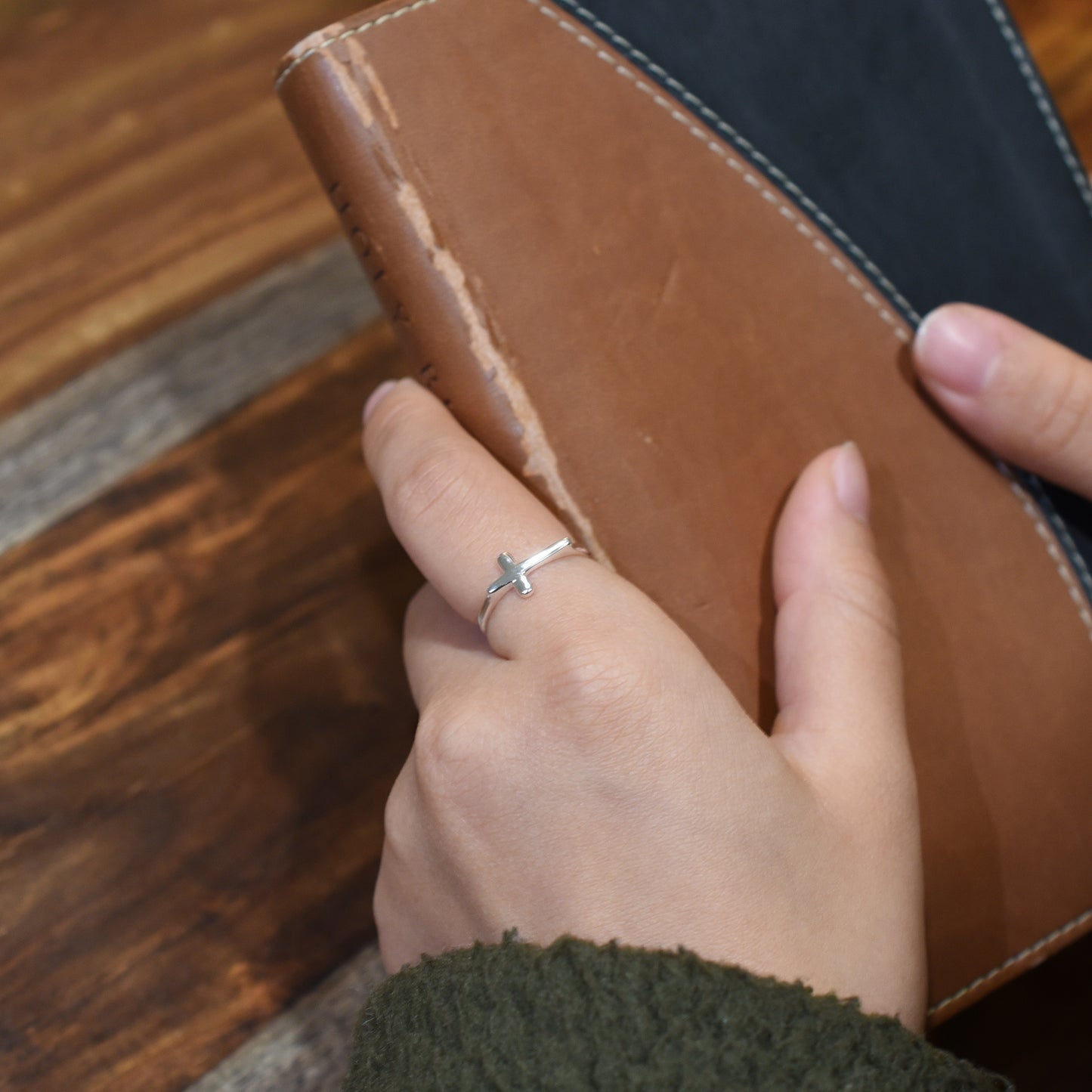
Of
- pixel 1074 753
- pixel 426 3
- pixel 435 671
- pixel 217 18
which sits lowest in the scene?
pixel 1074 753

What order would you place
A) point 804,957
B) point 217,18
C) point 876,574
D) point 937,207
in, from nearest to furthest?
point 804,957 < point 876,574 < point 937,207 < point 217,18

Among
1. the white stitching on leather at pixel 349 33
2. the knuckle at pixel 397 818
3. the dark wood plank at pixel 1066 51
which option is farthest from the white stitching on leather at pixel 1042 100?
the knuckle at pixel 397 818

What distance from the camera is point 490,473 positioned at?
1.60 ft

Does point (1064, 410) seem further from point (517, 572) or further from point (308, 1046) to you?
point (308, 1046)

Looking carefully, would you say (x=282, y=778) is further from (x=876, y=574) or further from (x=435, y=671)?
(x=876, y=574)

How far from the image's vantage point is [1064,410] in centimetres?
58

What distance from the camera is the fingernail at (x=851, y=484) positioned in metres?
0.54

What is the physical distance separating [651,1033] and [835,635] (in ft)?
0.72

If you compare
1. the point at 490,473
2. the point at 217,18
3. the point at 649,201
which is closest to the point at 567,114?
the point at 649,201

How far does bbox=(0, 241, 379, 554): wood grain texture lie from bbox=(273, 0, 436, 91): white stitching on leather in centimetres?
29

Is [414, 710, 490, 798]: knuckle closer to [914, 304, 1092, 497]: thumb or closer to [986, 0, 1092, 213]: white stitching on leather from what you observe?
[914, 304, 1092, 497]: thumb

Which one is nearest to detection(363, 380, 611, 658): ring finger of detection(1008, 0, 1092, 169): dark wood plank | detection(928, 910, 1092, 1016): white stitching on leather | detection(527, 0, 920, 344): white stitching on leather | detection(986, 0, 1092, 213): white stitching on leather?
detection(527, 0, 920, 344): white stitching on leather

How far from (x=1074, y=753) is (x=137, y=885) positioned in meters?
0.59

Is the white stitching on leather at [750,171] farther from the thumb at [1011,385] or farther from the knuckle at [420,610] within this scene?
the knuckle at [420,610]
